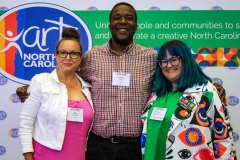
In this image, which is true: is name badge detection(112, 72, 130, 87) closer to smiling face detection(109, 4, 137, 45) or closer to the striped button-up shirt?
the striped button-up shirt

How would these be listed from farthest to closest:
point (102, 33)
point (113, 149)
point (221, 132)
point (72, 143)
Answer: point (102, 33)
point (113, 149)
point (72, 143)
point (221, 132)

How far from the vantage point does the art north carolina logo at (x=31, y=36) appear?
8.87ft

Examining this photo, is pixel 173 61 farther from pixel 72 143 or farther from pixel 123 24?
pixel 72 143

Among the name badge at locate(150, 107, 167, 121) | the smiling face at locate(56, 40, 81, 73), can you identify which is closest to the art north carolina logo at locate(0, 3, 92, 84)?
the smiling face at locate(56, 40, 81, 73)

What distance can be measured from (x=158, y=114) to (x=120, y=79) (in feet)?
1.16

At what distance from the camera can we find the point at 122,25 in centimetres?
213

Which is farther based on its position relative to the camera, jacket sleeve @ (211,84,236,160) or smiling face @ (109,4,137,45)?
smiling face @ (109,4,137,45)

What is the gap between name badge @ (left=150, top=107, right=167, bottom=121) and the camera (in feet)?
6.31

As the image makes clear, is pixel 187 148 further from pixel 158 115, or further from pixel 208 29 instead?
pixel 208 29

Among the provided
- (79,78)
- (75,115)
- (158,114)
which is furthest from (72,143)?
(158,114)

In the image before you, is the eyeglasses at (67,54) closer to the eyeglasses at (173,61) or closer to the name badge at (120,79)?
the name badge at (120,79)

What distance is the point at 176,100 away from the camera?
193 centimetres

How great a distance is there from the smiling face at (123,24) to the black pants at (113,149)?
25.5 inches

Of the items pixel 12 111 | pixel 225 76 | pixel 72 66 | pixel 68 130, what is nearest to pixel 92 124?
pixel 68 130
